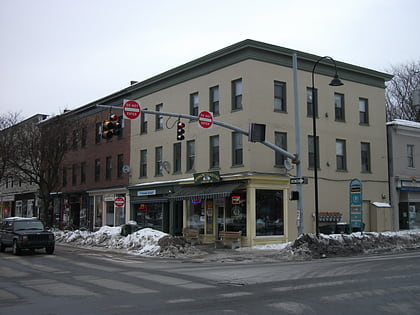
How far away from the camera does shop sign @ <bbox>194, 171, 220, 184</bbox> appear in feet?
90.3

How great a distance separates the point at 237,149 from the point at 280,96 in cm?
405

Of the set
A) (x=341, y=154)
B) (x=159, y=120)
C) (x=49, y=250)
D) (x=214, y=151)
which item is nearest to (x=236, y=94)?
(x=214, y=151)

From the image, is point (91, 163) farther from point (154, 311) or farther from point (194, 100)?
point (154, 311)

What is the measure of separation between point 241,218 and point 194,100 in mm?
8696

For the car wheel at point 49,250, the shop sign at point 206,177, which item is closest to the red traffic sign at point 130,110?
the car wheel at point 49,250

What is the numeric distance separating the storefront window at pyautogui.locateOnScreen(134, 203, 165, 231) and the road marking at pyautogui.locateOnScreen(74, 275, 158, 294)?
18.7m

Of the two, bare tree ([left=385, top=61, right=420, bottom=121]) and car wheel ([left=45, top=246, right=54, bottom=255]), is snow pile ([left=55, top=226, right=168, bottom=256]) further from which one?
bare tree ([left=385, top=61, right=420, bottom=121])

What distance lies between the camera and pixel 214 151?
29.0 m

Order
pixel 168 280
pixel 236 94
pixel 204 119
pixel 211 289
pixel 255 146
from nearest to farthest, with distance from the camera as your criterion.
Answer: pixel 211 289
pixel 168 280
pixel 204 119
pixel 255 146
pixel 236 94

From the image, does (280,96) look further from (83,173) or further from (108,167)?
(83,173)

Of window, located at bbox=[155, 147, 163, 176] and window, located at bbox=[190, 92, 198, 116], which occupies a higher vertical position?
window, located at bbox=[190, 92, 198, 116]

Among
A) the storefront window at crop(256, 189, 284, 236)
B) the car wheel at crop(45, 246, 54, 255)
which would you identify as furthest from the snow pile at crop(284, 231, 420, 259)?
the car wheel at crop(45, 246, 54, 255)

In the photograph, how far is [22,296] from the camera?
36.1ft

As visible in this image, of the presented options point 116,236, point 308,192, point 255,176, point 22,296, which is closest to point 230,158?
point 255,176
